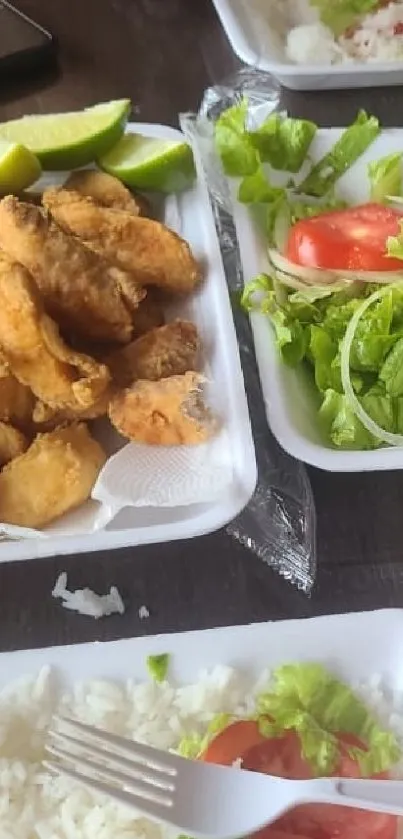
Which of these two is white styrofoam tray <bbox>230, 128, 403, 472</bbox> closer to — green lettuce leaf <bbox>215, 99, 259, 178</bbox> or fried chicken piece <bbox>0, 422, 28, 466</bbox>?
green lettuce leaf <bbox>215, 99, 259, 178</bbox>

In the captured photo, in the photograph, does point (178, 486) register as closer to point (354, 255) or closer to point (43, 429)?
point (43, 429)

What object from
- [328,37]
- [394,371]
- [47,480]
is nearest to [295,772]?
[47,480]

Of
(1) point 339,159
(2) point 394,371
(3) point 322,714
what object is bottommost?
(3) point 322,714

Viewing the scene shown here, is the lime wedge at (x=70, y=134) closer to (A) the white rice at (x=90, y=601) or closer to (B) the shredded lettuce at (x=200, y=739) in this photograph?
(A) the white rice at (x=90, y=601)

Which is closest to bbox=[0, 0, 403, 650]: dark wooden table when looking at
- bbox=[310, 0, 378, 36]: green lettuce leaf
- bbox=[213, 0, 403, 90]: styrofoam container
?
bbox=[213, 0, 403, 90]: styrofoam container

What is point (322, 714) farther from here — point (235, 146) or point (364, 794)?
point (235, 146)

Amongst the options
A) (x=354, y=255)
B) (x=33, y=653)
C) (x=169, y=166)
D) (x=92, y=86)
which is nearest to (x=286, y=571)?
(x=33, y=653)

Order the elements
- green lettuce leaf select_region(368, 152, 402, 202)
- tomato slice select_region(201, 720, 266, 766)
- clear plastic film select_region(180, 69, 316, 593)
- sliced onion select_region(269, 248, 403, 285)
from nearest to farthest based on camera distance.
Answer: tomato slice select_region(201, 720, 266, 766) → clear plastic film select_region(180, 69, 316, 593) → sliced onion select_region(269, 248, 403, 285) → green lettuce leaf select_region(368, 152, 402, 202)
